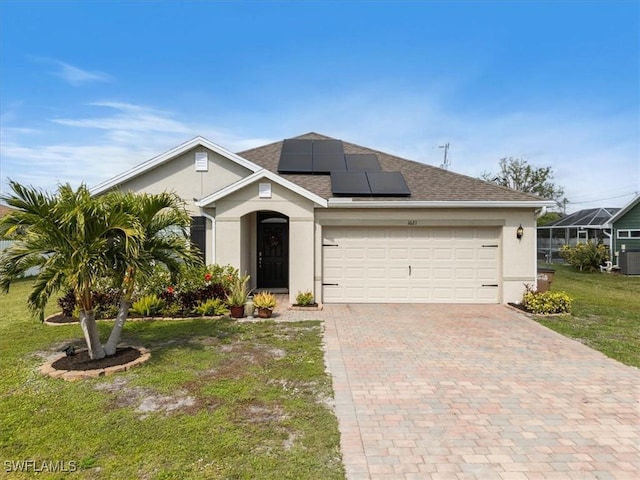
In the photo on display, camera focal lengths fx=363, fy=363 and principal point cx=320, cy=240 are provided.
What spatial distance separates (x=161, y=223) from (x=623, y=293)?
16.6 meters

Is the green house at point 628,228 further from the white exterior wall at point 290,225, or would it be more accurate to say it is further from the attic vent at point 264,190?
the attic vent at point 264,190

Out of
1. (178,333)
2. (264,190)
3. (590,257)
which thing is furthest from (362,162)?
(590,257)

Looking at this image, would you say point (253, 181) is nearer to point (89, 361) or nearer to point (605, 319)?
point (89, 361)

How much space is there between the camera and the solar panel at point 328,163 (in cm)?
1330

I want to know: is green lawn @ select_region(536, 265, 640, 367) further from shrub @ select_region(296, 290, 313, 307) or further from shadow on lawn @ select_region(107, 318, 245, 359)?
shadow on lawn @ select_region(107, 318, 245, 359)

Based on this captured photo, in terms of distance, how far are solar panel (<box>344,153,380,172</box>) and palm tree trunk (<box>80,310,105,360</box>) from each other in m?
9.69

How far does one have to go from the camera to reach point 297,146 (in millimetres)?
15336

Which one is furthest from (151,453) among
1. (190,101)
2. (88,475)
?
(190,101)

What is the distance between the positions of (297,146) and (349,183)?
4.42m

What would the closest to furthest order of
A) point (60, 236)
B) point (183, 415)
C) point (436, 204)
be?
1. point (183, 415)
2. point (60, 236)
3. point (436, 204)

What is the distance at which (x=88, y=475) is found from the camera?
125 inches

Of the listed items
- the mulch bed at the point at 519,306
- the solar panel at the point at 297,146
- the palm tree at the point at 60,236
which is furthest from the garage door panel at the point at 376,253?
the palm tree at the point at 60,236

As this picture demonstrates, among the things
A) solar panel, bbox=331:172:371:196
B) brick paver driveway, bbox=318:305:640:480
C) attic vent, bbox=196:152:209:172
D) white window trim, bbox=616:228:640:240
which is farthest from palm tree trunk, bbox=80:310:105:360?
white window trim, bbox=616:228:640:240

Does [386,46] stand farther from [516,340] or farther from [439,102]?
[516,340]
